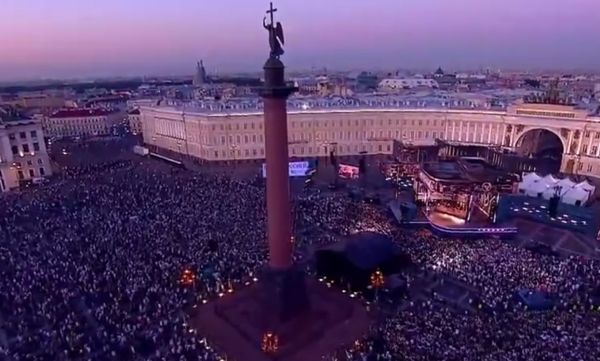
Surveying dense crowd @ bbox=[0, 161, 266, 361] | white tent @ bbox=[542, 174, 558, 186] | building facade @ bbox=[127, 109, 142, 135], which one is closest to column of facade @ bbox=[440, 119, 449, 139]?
white tent @ bbox=[542, 174, 558, 186]

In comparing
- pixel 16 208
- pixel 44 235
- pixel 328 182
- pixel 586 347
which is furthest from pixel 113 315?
pixel 328 182

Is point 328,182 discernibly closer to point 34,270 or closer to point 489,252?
point 489,252

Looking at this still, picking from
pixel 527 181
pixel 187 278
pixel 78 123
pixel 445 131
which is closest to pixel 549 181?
pixel 527 181

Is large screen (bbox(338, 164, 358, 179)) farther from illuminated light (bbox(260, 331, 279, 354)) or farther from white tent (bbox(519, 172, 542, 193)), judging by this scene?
illuminated light (bbox(260, 331, 279, 354))

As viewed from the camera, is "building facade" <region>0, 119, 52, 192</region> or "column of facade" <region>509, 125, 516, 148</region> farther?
"column of facade" <region>509, 125, 516, 148</region>

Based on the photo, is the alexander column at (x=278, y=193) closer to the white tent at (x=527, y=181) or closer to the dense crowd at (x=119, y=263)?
the dense crowd at (x=119, y=263)

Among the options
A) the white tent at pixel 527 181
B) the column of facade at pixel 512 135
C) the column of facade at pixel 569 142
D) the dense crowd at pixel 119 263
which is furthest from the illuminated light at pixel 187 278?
the column of facade at pixel 569 142
